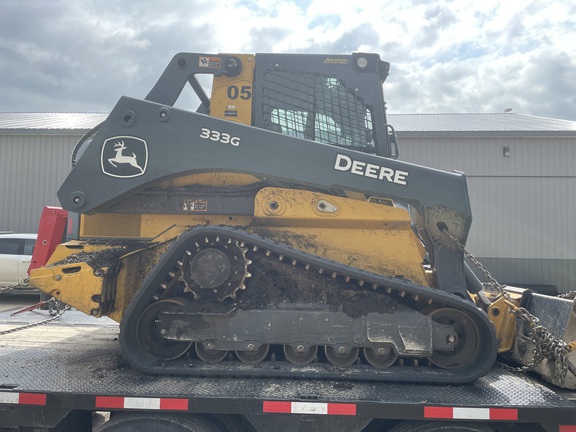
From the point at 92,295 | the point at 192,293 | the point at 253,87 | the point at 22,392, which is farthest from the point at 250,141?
the point at 22,392

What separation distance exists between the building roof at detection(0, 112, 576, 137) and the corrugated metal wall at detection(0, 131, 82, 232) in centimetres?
53

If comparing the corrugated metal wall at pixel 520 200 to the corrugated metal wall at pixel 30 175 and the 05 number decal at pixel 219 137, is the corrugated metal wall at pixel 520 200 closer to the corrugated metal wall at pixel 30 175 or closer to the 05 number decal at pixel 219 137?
A: the corrugated metal wall at pixel 30 175

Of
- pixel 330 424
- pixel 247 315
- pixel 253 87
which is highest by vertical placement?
pixel 253 87

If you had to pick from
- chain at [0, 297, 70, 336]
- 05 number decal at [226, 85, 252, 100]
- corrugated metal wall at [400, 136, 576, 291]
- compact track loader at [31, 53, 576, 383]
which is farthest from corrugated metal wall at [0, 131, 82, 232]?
05 number decal at [226, 85, 252, 100]

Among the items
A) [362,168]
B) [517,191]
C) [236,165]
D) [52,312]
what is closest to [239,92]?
[236,165]

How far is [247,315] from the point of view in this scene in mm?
3668

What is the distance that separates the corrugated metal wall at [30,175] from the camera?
18078mm

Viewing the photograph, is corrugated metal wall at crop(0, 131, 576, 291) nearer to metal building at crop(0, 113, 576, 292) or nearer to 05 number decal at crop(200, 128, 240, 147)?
metal building at crop(0, 113, 576, 292)

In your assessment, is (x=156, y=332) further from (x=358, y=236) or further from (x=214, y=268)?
(x=358, y=236)

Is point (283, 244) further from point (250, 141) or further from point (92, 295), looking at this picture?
point (92, 295)

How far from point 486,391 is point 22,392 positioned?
10.7 feet

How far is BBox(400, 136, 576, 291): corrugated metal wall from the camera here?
17062 mm

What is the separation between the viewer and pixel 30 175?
18.1 m

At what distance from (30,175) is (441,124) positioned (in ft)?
52.4
